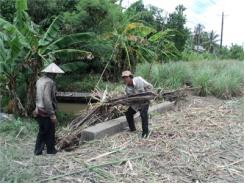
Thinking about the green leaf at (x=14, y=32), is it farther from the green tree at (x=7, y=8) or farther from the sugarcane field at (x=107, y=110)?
the green tree at (x=7, y=8)

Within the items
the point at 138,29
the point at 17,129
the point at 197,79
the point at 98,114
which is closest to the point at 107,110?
the point at 98,114

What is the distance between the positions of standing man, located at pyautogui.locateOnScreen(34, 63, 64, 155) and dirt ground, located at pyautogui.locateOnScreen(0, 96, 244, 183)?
0.29 metres

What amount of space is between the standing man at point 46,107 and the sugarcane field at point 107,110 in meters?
0.02

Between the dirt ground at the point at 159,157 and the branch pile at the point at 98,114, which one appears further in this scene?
the branch pile at the point at 98,114

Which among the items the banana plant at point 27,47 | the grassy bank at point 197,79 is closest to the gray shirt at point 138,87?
the banana plant at point 27,47

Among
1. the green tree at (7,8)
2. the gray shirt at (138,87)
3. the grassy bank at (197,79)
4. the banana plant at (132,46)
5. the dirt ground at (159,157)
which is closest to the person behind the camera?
the dirt ground at (159,157)

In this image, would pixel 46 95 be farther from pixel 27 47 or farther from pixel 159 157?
pixel 27 47

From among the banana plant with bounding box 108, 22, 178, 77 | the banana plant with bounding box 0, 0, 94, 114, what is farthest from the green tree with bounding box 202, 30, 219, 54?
the banana plant with bounding box 0, 0, 94, 114

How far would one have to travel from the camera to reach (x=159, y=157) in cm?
603

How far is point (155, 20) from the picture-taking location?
25.5m

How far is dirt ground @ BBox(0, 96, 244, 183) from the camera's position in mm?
5309

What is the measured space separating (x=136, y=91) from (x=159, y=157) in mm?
1831

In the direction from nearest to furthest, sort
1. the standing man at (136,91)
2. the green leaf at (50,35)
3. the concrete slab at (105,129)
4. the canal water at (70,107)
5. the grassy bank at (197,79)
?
the concrete slab at (105,129), the standing man at (136,91), the green leaf at (50,35), the grassy bank at (197,79), the canal water at (70,107)

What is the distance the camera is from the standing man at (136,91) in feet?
23.8
